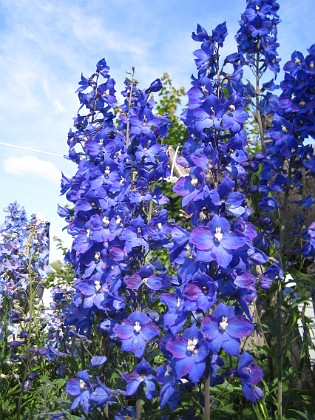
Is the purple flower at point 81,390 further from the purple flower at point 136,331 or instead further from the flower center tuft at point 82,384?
the purple flower at point 136,331

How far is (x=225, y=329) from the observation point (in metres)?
1.88

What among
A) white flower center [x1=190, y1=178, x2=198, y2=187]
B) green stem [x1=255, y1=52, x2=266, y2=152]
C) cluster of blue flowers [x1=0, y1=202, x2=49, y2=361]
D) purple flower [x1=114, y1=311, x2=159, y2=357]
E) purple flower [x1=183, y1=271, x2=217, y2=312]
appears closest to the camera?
purple flower [x1=183, y1=271, x2=217, y2=312]

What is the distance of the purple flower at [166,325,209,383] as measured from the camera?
1864mm

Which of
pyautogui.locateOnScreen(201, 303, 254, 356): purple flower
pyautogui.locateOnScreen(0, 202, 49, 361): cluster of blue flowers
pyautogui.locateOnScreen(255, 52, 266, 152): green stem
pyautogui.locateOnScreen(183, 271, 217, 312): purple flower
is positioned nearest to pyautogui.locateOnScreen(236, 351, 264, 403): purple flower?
pyautogui.locateOnScreen(201, 303, 254, 356): purple flower

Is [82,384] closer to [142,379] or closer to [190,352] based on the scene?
[142,379]

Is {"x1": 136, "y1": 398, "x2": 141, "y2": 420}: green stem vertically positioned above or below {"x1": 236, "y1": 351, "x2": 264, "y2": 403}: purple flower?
below

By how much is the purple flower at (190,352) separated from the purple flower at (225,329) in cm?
3

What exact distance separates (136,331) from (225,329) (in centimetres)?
56

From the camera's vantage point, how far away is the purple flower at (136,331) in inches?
90.7

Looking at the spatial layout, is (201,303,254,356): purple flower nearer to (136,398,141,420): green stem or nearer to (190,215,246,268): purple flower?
(190,215,246,268): purple flower

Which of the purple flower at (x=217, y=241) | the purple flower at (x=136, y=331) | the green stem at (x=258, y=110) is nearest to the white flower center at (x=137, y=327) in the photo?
the purple flower at (x=136, y=331)

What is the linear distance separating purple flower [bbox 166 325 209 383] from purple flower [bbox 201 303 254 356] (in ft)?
0.10

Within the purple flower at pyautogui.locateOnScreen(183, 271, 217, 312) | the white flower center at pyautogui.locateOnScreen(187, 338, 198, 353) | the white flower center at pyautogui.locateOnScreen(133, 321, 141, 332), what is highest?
the purple flower at pyautogui.locateOnScreen(183, 271, 217, 312)

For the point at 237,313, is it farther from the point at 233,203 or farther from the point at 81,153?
the point at 81,153
